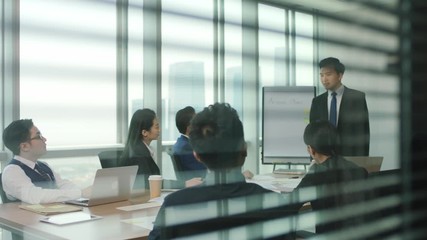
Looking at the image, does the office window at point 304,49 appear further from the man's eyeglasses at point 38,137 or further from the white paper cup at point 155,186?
the man's eyeglasses at point 38,137

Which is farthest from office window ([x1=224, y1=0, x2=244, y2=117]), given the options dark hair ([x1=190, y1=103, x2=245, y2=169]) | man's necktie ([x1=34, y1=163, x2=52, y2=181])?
man's necktie ([x1=34, y1=163, x2=52, y2=181])

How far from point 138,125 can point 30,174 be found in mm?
636

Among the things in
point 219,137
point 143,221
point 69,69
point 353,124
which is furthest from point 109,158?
point 353,124

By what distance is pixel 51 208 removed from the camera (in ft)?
5.62

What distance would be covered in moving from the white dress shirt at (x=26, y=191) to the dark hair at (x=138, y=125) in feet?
1.52

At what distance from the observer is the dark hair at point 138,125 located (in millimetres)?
2320

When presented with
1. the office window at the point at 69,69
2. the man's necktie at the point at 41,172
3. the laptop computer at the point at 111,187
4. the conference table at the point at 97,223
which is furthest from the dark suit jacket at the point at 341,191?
the man's necktie at the point at 41,172

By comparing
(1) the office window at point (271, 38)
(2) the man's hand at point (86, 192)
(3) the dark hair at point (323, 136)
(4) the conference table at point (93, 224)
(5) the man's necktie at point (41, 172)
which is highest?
(1) the office window at point (271, 38)

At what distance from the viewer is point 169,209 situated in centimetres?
107

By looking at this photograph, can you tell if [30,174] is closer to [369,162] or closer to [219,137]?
[219,137]

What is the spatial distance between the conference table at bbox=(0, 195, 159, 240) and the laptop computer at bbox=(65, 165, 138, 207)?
0.12 ft

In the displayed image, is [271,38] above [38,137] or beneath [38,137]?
above

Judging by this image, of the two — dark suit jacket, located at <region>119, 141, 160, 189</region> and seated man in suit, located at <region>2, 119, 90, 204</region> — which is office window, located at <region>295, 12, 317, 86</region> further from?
dark suit jacket, located at <region>119, 141, 160, 189</region>

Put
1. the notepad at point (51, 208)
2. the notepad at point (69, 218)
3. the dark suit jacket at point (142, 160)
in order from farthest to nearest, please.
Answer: the dark suit jacket at point (142, 160) → the notepad at point (51, 208) → the notepad at point (69, 218)
